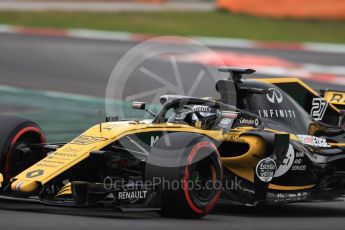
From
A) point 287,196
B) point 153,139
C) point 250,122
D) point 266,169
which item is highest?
point 250,122

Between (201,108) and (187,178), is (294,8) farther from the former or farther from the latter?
(187,178)

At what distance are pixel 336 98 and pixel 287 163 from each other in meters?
2.24

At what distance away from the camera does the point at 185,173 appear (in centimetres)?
807

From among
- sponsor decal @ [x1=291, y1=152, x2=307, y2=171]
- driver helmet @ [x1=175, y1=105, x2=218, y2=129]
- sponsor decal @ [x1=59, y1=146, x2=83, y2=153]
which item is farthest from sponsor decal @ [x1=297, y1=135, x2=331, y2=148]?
sponsor decal @ [x1=59, y1=146, x2=83, y2=153]

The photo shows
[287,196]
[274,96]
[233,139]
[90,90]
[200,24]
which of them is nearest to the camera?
[233,139]

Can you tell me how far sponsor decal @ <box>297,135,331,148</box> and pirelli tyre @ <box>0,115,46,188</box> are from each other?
9.26 ft

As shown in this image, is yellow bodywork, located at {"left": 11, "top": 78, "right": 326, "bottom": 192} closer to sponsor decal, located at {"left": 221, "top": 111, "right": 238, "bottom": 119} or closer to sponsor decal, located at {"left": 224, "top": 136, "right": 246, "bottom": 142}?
sponsor decal, located at {"left": 224, "top": 136, "right": 246, "bottom": 142}

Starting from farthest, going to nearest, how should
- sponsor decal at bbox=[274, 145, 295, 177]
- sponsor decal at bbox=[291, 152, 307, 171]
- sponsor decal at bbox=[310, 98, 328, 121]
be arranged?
sponsor decal at bbox=[310, 98, 328, 121] → sponsor decal at bbox=[291, 152, 307, 171] → sponsor decal at bbox=[274, 145, 295, 177]

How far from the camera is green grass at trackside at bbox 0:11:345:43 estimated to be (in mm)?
27922

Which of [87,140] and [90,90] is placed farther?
[90,90]

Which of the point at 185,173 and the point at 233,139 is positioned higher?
the point at 233,139

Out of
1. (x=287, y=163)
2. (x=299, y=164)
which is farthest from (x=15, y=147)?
(x=299, y=164)

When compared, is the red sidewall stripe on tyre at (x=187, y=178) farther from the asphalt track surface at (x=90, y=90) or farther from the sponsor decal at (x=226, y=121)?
the sponsor decal at (x=226, y=121)

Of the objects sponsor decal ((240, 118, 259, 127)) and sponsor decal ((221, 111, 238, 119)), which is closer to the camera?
sponsor decal ((221, 111, 238, 119))
